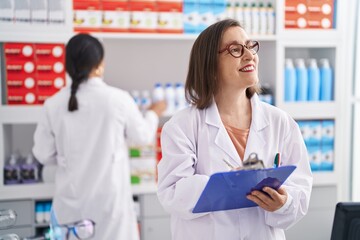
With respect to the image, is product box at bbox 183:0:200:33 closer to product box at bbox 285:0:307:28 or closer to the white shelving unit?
the white shelving unit

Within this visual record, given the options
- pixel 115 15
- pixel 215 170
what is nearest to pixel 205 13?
pixel 115 15

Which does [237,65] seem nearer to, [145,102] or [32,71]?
[145,102]

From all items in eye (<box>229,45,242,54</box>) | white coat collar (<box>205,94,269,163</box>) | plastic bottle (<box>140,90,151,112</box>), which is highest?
eye (<box>229,45,242,54</box>)

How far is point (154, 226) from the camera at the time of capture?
3.42m

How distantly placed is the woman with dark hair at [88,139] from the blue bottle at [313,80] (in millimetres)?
1446

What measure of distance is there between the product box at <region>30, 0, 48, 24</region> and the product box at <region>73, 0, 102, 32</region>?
7.9 inches

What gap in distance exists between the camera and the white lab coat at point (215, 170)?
1649 mm

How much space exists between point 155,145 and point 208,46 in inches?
72.1

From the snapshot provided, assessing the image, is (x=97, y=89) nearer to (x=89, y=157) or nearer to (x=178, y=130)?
(x=89, y=157)

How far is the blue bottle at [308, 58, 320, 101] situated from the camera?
140 inches

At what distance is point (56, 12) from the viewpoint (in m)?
3.26

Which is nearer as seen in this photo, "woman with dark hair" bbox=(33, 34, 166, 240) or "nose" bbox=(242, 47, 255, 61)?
"nose" bbox=(242, 47, 255, 61)

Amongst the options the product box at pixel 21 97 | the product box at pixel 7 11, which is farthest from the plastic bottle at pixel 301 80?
the product box at pixel 7 11

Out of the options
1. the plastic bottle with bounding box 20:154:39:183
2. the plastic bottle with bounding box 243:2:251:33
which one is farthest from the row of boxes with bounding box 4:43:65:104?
the plastic bottle with bounding box 243:2:251:33
